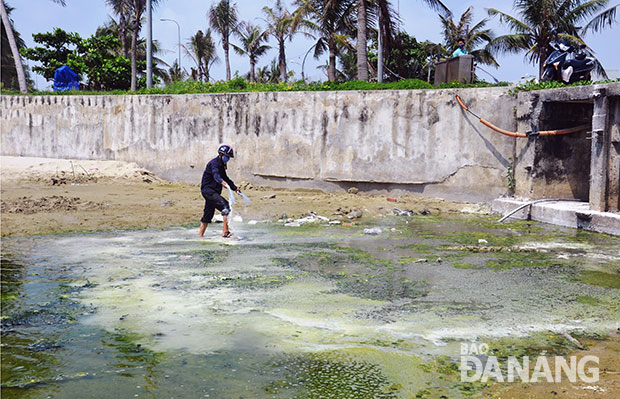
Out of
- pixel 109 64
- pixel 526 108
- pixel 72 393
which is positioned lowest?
pixel 72 393

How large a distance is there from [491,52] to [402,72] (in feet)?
18.6

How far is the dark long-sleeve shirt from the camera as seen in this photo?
9781 mm

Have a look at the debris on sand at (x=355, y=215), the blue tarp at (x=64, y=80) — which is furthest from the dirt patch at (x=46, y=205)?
the blue tarp at (x=64, y=80)

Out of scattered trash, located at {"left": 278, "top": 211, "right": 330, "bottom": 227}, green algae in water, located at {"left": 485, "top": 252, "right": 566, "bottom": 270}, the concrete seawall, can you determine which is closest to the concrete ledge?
the concrete seawall

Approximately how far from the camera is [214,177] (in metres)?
9.75

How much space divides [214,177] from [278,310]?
4.60 meters

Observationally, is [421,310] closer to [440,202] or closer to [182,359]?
[182,359]

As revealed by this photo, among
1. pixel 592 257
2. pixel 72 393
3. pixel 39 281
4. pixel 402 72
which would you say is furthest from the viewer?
pixel 402 72

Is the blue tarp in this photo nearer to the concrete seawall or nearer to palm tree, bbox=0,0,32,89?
the concrete seawall

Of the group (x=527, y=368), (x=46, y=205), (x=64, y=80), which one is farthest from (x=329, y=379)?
(x=64, y=80)

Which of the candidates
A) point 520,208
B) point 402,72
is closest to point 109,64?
point 402,72

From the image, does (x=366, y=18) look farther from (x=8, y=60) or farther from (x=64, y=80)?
(x=8, y=60)

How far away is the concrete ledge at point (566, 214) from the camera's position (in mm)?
10539

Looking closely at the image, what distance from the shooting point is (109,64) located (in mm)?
32281
